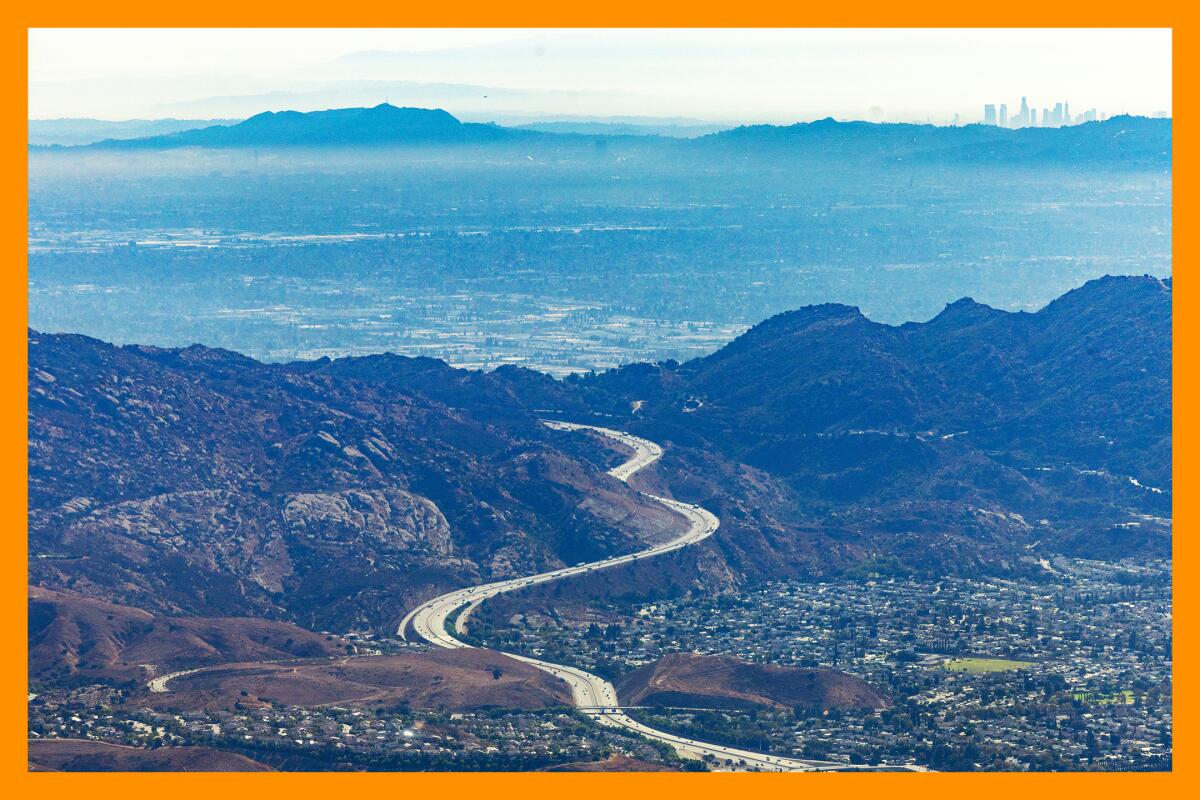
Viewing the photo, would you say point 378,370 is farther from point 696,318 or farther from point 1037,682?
point 696,318

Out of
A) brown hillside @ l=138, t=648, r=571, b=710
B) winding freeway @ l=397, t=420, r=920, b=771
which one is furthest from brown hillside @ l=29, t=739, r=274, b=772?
winding freeway @ l=397, t=420, r=920, b=771

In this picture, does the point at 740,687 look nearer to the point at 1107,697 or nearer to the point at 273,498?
the point at 1107,697

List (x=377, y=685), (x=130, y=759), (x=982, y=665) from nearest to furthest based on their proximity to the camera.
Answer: (x=130, y=759) < (x=377, y=685) < (x=982, y=665)

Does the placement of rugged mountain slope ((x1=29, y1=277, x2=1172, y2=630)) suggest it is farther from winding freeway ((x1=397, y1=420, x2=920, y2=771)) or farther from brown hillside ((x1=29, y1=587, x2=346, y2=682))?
brown hillside ((x1=29, y1=587, x2=346, y2=682))

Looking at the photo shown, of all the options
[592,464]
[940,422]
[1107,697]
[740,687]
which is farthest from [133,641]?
[940,422]

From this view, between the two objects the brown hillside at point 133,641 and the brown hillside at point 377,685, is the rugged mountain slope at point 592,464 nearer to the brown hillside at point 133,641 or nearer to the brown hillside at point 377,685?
the brown hillside at point 133,641

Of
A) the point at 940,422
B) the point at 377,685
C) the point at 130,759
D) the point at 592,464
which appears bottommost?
the point at 130,759

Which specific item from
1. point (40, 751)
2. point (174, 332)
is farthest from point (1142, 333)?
point (174, 332)
